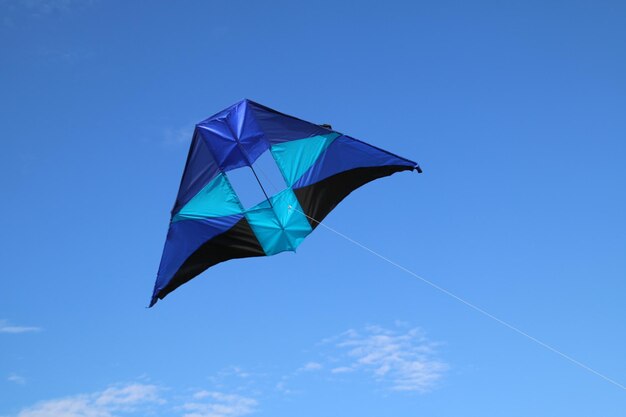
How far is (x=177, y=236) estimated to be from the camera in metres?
10.7

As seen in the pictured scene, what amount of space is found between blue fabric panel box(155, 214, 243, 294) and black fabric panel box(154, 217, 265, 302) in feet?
0.28

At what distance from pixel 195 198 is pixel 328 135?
251 cm

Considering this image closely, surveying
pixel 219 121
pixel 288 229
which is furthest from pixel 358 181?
pixel 219 121

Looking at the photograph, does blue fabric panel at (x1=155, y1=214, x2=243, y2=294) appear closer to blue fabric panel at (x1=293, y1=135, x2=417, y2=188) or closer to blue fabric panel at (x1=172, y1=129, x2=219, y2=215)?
blue fabric panel at (x1=172, y1=129, x2=219, y2=215)

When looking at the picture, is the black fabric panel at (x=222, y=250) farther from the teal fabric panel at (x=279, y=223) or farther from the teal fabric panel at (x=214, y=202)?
the teal fabric panel at (x=214, y=202)

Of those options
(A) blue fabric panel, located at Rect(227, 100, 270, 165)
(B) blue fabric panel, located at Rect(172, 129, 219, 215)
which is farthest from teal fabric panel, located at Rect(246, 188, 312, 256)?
(B) blue fabric panel, located at Rect(172, 129, 219, 215)

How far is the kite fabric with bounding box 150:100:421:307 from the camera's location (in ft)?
35.0

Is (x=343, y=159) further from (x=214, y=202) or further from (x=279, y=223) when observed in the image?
(x=214, y=202)

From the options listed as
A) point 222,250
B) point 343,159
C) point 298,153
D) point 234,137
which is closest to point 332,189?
point 343,159

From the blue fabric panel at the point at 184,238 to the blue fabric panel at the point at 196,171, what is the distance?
34 cm

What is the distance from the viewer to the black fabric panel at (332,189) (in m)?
11.0

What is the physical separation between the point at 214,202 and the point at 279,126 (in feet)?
5.54

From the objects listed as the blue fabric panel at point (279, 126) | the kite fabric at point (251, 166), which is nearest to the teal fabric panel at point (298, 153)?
the kite fabric at point (251, 166)

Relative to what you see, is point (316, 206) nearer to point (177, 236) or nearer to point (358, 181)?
point (358, 181)
